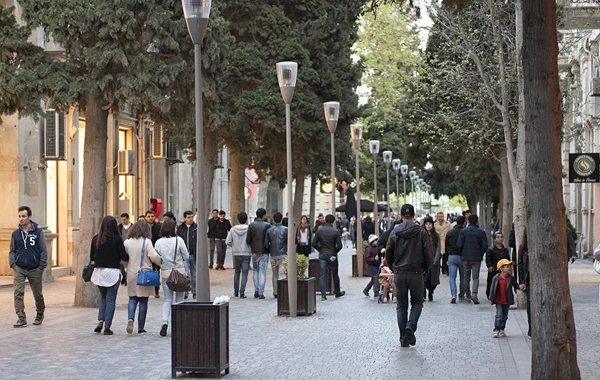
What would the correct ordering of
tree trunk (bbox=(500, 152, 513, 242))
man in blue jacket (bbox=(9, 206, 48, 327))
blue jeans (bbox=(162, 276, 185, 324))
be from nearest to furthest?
blue jeans (bbox=(162, 276, 185, 324)) → man in blue jacket (bbox=(9, 206, 48, 327)) → tree trunk (bbox=(500, 152, 513, 242))

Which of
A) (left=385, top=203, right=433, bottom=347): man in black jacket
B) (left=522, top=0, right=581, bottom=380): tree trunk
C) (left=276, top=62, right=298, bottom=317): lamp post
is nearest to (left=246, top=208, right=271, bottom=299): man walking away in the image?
(left=276, top=62, right=298, bottom=317): lamp post

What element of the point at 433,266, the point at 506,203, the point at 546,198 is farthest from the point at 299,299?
the point at 506,203

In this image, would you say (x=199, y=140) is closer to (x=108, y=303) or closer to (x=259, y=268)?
(x=108, y=303)

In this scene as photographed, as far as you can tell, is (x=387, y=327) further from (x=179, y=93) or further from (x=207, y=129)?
(x=207, y=129)

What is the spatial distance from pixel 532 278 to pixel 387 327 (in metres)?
7.56

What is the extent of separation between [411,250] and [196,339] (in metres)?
4.20

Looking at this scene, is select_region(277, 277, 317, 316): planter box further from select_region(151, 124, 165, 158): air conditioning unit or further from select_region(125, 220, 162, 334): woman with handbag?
select_region(151, 124, 165, 158): air conditioning unit

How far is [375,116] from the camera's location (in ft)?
229

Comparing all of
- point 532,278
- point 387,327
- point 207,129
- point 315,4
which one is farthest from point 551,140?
Result: point 315,4

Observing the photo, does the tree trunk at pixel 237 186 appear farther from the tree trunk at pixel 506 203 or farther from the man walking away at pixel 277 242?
the man walking away at pixel 277 242

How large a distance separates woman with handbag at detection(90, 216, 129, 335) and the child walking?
5.21 m

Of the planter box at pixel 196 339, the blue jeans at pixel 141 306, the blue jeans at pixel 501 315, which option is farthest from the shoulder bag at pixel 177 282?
the blue jeans at pixel 501 315

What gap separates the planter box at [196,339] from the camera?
12.3 m

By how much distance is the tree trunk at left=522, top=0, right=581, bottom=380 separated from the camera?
10.6m
